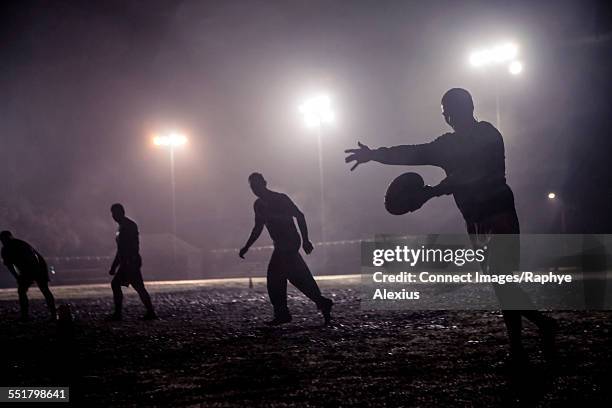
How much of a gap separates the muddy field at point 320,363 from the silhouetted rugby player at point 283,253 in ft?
1.15

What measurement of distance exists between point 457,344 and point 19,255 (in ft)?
27.9

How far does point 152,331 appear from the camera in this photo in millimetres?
8672

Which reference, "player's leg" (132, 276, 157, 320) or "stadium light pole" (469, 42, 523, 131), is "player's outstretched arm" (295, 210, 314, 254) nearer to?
"player's leg" (132, 276, 157, 320)

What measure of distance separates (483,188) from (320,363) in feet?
6.47

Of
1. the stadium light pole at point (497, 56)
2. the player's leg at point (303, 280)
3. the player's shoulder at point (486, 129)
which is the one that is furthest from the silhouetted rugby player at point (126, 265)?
the stadium light pole at point (497, 56)

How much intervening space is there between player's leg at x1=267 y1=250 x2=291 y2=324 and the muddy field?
23 cm

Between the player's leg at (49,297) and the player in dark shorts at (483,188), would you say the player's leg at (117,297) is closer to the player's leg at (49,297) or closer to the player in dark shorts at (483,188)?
the player's leg at (49,297)

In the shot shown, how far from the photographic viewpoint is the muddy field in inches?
158

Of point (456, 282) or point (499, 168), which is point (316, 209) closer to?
point (456, 282)

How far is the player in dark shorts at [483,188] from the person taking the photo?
15.8 feet

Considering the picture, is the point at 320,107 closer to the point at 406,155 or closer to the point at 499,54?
the point at 499,54

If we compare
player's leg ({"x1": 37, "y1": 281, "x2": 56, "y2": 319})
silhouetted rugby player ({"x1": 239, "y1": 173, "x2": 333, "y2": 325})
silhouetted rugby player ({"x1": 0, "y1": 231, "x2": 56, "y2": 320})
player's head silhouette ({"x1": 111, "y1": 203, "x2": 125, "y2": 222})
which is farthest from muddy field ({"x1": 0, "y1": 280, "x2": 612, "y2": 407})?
silhouetted rugby player ({"x1": 0, "y1": 231, "x2": 56, "y2": 320})

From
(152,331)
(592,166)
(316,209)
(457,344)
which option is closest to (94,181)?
(316,209)

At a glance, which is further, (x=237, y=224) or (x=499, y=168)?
Result: (x=237, y=224)
